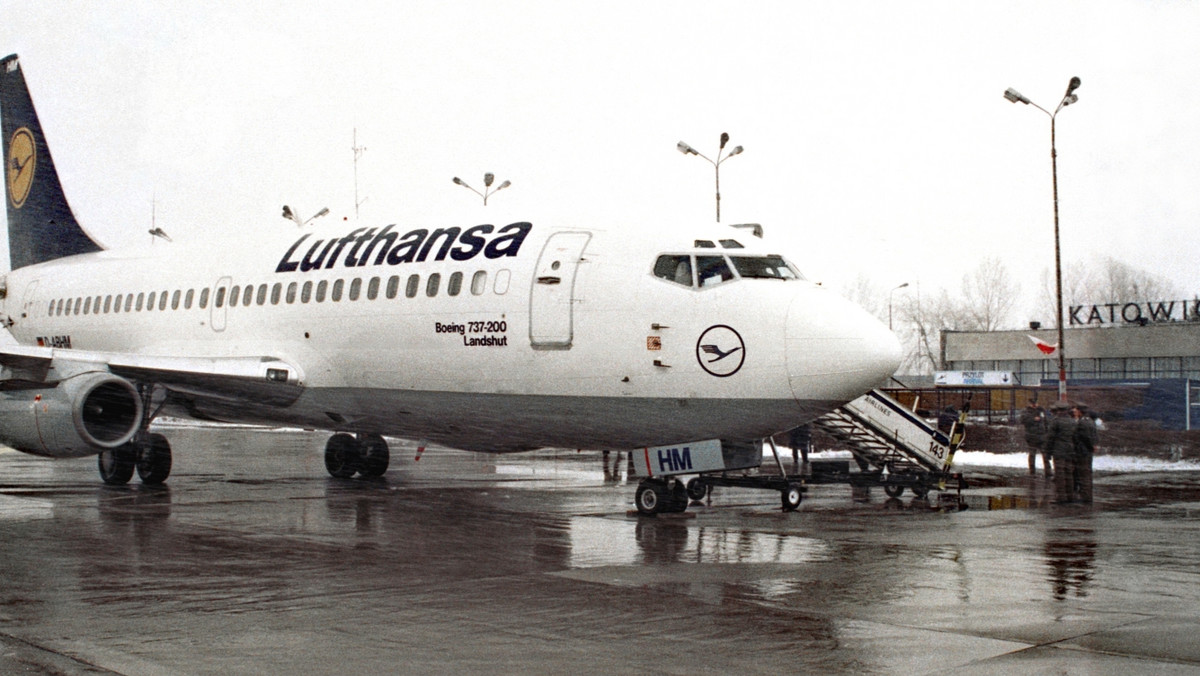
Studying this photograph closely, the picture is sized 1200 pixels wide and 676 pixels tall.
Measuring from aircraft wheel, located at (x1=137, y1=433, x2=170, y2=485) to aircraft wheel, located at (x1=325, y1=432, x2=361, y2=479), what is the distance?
12.2 ft

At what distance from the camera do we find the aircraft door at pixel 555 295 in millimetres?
16484

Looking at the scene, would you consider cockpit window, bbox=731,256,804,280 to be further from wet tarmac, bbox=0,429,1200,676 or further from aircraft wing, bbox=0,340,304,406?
aircraft wing, bbox=0,340,304,406

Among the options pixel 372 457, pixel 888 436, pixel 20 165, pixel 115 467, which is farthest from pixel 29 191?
pixel 888 436

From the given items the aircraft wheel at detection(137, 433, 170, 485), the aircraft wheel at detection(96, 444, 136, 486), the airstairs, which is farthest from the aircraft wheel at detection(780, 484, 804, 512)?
the aircraft wheel at detection(96, 444, 136, 486)

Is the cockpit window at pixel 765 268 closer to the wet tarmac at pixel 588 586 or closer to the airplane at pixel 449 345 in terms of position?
the airplane at pixel 449 345

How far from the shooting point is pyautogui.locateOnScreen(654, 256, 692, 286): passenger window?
1591cm

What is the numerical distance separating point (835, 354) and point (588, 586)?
17.0 feet

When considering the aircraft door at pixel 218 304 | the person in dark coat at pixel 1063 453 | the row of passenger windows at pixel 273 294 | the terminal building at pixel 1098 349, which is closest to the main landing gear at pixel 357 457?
the aircraft door at pixel 218 304

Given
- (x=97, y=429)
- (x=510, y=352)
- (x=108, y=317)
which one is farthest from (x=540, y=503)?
(x=108, y=317)

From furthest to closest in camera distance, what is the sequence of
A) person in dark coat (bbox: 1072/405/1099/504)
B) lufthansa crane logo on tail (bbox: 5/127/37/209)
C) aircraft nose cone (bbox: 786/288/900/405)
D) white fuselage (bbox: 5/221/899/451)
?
1. lufthansa crane logo on tail (bbox: 5/127/37/209)
2. person in dark coat (bbox: 1072/405/1099/504)
3. white fuselage (bbox: 5/221/899/451)
4. aircraft nose cone (bbox: 786/288/900/405)

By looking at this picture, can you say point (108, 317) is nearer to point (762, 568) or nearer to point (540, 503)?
point (540, 503)

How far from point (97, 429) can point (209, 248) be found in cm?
467

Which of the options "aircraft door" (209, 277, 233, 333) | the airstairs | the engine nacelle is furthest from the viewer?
"aircraft door" (209, 277, 233, 333)

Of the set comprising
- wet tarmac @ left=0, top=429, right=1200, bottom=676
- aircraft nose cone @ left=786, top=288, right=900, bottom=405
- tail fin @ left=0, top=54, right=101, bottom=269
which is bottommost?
wet tarmac @ left=0, top=429, right=1200, bottom=676
